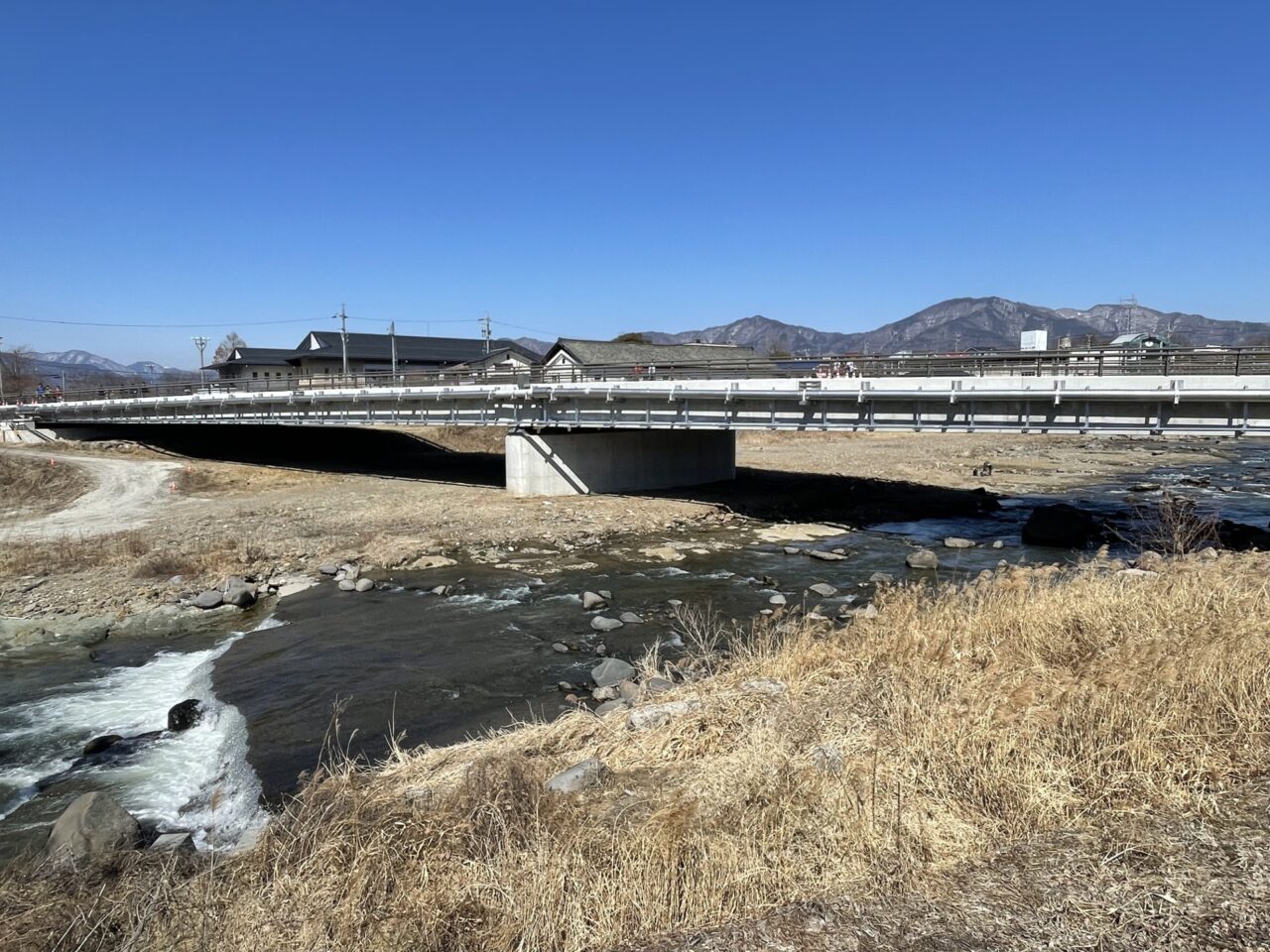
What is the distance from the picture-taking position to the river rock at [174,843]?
737 cm

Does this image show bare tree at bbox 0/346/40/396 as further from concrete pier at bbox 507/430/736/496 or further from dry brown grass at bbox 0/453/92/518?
concrete pier at bbox 507/430/736/496

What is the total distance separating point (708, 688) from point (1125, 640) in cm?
447

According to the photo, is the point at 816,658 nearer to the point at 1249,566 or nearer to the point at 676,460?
the point at 1249,566

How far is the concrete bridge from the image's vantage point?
A: 18906mm

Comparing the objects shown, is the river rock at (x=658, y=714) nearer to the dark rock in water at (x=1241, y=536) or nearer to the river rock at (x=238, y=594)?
the river rock at (x=238, y=594)

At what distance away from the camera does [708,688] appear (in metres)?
8.75

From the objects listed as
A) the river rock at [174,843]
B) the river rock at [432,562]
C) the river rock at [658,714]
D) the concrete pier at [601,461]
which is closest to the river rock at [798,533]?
the concrete pier at [601,461]

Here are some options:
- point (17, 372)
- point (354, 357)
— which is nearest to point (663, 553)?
point (354, 357)

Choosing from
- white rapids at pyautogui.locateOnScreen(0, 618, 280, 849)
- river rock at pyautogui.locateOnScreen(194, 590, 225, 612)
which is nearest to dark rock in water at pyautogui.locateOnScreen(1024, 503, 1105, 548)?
white rapids at pyautogui.locateOnScreen(0, 618, 280, 849)

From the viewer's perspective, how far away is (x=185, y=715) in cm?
1120

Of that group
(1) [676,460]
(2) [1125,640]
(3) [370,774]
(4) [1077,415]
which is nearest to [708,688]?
(3) [370,774]

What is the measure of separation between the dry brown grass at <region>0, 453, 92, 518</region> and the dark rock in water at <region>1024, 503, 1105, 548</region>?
113ft

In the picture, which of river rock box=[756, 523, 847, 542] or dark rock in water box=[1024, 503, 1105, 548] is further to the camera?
river rock box=[756, 523, 847, 542]

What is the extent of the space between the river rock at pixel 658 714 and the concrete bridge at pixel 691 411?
634 inches
